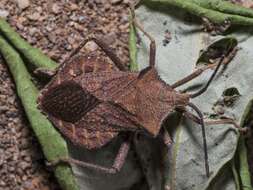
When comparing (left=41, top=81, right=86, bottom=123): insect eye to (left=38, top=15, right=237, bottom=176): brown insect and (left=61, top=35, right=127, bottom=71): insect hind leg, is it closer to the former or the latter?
(left=38, top=15, right=237, bottom=176): brown insect

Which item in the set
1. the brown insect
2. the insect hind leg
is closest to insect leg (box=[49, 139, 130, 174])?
the brown insect

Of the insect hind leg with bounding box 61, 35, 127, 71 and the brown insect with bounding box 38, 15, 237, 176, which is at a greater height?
the insect hind leg with bounding box 61, 35, 127, 71

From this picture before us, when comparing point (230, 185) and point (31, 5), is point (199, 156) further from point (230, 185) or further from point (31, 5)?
point (31, 5)

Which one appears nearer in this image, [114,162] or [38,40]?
[114,162]

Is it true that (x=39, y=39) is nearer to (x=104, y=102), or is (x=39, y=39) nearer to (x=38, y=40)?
(x=38, y=40)

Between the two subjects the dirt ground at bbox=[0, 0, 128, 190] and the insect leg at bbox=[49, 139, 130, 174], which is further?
the dirt ground at bbox=[0, 0, 128, 190]

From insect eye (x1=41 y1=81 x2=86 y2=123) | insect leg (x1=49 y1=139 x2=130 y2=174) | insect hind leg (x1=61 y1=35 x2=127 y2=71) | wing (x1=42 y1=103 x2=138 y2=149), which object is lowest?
insect leg (x1=49 y1=139 x2=130 y2=174)

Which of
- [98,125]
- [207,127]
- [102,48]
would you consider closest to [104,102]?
[98,125]
